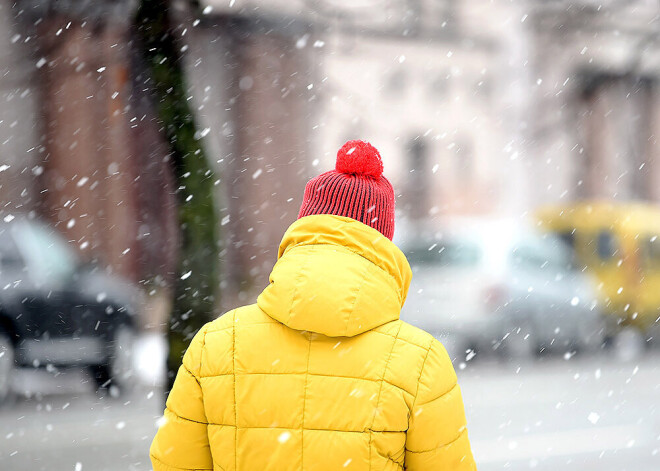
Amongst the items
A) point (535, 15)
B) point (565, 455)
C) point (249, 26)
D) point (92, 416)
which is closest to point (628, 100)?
point (535, 15)

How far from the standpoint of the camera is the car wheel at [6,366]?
5.95 metres

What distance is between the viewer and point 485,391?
745 centimetres

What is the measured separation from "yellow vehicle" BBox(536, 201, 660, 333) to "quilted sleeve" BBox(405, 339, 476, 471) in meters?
9.57

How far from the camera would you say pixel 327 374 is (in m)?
1.42

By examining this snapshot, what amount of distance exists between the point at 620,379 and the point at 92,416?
5.77 metres

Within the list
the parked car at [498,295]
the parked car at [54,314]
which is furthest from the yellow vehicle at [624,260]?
the parked car at [54,314]

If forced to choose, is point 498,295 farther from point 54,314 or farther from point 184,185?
point 184,185

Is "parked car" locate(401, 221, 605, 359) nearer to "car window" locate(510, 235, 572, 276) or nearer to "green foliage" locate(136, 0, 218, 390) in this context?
"car window" locate(510, 235, 572, 276)

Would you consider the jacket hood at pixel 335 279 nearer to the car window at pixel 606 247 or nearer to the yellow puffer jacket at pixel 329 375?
the yellow puffer jacket at pixel 329 375

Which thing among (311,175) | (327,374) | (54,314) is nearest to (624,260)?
(311,175)

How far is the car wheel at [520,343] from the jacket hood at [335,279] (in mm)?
7975

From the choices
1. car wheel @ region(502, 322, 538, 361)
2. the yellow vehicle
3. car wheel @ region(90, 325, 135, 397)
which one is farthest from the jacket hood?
the yellow vehicle

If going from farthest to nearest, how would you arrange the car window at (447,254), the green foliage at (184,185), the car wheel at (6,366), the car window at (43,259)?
the car window at (447,254) → the car window at (43,259) → the car wheel at (6,366) → the green foliage at (184,185)

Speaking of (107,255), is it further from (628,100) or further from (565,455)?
(628,100)
